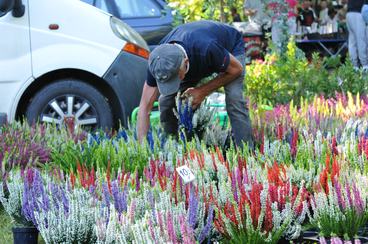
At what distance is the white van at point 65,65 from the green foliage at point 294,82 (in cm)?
142

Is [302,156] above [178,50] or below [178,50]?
below

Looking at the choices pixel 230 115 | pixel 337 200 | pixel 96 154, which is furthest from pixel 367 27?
pixel 337 200

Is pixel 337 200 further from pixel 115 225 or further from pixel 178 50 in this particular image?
pixel 178 50

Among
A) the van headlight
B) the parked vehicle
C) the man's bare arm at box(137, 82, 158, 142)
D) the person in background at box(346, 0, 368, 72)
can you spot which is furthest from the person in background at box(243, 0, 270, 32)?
the man's bare arm at box(137, 82, 158, 142)

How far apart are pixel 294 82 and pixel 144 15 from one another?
2576 mm

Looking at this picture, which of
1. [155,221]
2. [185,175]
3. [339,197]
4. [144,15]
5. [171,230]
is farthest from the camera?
[144,15]

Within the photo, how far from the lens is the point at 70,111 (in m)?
8.96

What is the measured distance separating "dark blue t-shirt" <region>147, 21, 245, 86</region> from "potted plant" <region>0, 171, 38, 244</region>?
144cm

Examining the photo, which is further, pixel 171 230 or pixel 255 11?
pixel 255 11

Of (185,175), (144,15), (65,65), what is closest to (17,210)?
(185,175)

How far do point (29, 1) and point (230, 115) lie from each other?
3015 millimetres

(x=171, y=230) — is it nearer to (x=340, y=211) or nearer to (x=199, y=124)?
(x=340, y=211)

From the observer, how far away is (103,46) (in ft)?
30.0

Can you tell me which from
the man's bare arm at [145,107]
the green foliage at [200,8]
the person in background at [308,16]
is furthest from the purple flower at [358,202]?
the person in background at [308,16]
